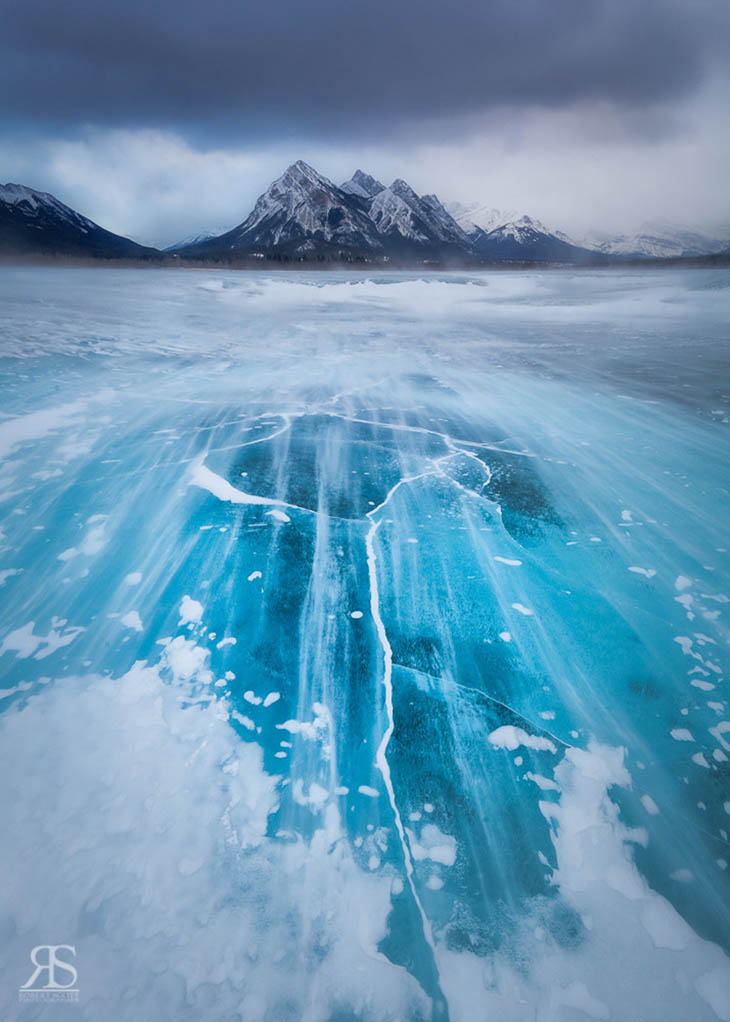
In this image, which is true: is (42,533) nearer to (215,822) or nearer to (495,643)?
(215,822)

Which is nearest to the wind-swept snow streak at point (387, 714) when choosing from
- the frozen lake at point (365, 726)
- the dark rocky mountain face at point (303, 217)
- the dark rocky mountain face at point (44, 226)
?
the frozen lake at point (365, 726)

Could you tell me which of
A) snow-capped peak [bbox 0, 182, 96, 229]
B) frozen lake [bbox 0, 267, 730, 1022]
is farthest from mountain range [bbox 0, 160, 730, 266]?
frozen lake [bbox 0, 267, 730, 1022]

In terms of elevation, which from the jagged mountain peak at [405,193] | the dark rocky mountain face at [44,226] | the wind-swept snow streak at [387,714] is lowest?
the wind-swept snow streak at [387,714]

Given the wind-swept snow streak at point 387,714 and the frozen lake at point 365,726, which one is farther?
the wind-swept snow streak at point 387,714

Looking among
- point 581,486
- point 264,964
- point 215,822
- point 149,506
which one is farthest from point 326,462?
point 264,964

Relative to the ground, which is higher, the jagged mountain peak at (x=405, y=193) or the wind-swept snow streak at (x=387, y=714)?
the jagged mountain peak at (x=405, y=193)

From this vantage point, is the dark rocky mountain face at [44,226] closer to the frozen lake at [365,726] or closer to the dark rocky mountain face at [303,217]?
the dark rocky mountain face at [303,217]
